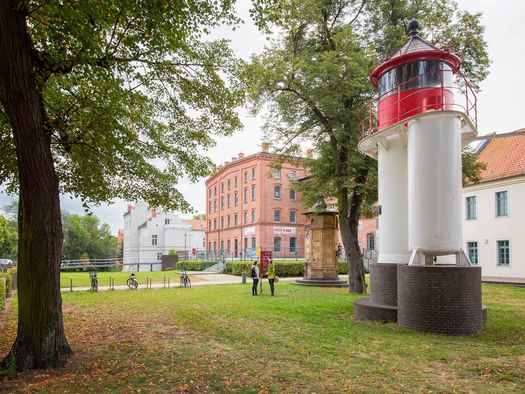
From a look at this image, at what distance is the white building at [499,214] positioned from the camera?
2675cm

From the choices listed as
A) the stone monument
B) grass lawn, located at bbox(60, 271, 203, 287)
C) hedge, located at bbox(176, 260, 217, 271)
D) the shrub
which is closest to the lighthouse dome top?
the stone monument

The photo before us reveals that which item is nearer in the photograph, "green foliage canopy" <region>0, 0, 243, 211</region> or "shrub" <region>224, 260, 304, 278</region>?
"green foliage canopy" <region>0, 0, 243, 211</region>

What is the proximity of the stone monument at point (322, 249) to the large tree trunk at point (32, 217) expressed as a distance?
19.8m

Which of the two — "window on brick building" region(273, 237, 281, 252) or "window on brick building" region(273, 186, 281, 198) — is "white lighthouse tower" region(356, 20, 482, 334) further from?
"window on brick building" region(273, 186, 281, 198)

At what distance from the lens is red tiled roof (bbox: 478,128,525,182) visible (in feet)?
90.1

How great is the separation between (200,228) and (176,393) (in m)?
76.1

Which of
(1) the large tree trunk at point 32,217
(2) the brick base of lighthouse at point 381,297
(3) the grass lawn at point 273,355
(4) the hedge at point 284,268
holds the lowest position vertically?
(4) the hedge at point 284,268

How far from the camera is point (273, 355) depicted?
7.89 metres

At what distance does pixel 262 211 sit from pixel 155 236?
30218 mm

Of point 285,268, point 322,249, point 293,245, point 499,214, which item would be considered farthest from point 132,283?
point 293,245

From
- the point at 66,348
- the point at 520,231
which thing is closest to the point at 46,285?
the point at 66,348

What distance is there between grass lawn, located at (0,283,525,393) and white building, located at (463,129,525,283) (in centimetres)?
1581

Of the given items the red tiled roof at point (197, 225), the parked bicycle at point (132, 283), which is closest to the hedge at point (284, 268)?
the parked bicycle at point (132, 283)

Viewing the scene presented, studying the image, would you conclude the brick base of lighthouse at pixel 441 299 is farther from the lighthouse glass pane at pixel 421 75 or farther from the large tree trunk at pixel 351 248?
the large tree trunk at pixel 351 248
